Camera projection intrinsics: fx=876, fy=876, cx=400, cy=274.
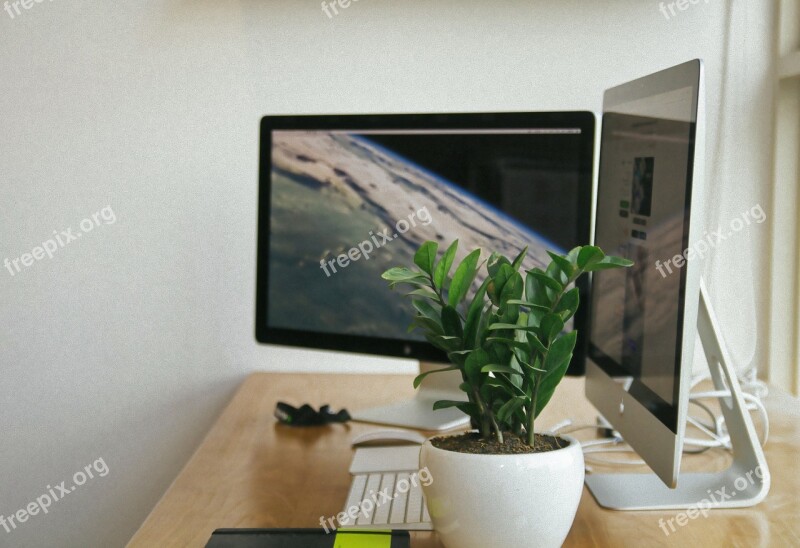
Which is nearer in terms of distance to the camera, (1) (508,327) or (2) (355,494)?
(1) (508,327)

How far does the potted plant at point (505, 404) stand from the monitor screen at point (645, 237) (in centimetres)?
13

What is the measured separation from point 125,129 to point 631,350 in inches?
48.1

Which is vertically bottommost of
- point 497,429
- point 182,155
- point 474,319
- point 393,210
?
point 497,429

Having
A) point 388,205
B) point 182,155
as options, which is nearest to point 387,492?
point 388,205

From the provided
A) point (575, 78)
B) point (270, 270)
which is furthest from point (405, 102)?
point (270, 270)

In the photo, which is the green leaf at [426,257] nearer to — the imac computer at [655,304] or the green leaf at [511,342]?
the green leaf at [511,342]

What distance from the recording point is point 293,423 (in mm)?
1427

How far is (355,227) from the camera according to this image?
1.40 meters

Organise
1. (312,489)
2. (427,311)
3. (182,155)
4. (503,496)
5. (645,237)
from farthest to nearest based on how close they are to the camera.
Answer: (182,155) < (312,489) < (645,237) < (427,311) < (503,496)

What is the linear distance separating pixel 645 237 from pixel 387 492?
0.43m

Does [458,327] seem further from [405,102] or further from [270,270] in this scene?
[405,102]

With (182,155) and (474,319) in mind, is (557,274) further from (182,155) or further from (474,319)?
(182,155)

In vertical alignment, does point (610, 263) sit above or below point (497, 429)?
above

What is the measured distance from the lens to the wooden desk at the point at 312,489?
Result: 0.96 metres
